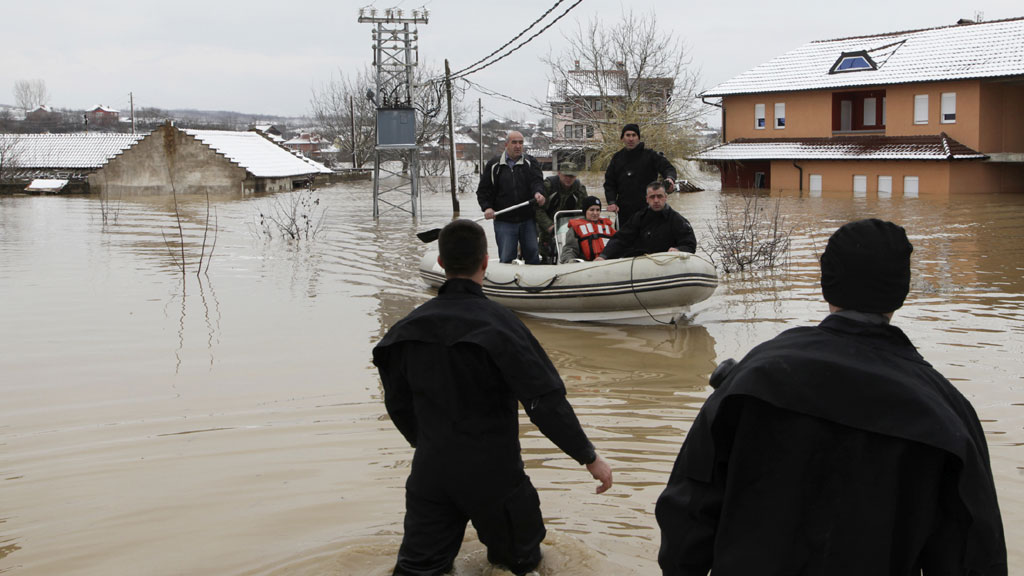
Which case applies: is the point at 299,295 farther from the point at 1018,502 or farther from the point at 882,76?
the point at 882,76

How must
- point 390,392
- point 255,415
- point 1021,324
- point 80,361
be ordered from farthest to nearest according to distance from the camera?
1. point 1021,324
2. point 80,361
3. point 255,415
4. point 390,392

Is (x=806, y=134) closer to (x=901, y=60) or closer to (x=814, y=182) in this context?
(x=814, y=182)

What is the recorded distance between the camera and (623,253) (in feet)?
34.4

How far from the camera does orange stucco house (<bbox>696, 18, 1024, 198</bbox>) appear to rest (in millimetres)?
32562

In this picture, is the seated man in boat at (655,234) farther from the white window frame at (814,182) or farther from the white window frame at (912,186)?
the white window frame at (814,182)

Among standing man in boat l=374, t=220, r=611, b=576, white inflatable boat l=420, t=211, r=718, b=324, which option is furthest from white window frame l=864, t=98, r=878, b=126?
standing man in boat l=374, t=220, r=611, b=576

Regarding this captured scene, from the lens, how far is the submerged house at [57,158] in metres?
44.4

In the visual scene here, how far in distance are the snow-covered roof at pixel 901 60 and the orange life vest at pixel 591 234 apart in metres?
25.1

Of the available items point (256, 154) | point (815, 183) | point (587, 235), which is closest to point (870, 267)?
point (587, 235)

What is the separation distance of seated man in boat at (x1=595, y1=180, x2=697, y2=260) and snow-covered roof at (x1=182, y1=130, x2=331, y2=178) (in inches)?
1342

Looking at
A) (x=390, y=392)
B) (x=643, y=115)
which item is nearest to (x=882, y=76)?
(x=643, y=115)

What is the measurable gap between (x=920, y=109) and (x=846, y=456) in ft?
117

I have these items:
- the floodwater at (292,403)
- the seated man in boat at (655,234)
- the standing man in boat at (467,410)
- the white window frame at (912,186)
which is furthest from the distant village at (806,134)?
the standing man in boat at (467,410)

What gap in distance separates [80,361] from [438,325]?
265 inches
